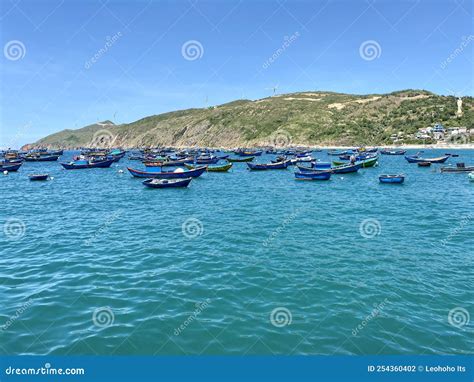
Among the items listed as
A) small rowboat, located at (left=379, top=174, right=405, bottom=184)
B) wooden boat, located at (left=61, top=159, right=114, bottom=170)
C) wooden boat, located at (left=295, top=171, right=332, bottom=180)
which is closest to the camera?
small rowboat, located at (left=379, top=174, right=405, bottom=184)

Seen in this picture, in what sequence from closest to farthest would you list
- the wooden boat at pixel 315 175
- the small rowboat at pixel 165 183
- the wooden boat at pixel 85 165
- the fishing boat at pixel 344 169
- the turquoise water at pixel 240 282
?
1. the turquoise water at pixel 240 282
2. the small rowboat at pixel 165 183
3. the wooden boat at pixel 315 175
4. the fishing boat at pixel 344 169
5. the wooden boat at pixel 85 165

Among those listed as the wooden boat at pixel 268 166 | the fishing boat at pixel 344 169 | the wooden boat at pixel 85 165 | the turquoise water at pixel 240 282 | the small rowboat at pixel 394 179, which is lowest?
the turquoise water at pixel 240 282

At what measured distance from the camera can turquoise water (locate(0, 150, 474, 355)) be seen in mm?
9656

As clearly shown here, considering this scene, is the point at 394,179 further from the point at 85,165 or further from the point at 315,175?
the point at 85,165

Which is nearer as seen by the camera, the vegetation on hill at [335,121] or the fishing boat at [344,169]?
the fishing boat at [344,169]

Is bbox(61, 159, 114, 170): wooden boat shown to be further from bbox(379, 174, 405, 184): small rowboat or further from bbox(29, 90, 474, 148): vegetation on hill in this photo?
bbox(29, 90, 474, 148): vegetation on hill

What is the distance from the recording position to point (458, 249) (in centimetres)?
1675

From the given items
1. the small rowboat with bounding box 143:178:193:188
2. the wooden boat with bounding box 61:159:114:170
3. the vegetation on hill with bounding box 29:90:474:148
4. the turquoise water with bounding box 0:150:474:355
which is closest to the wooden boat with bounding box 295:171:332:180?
the small rowboat with bounding box 143:178:193:188

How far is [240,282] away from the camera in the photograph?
43.7ft

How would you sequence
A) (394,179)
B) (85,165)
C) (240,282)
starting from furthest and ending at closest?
1. (85,165)
2. (394,179)
3. (240,282)

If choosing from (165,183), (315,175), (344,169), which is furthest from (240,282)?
(344,169)

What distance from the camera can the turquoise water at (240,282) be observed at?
31.7 ft

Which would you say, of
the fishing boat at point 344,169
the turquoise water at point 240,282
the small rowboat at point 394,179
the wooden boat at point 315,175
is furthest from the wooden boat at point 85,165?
the small rowboat at point 394,179

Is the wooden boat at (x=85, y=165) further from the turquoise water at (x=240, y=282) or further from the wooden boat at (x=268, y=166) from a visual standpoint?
the turquoise water at (x=240, y=282)
